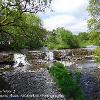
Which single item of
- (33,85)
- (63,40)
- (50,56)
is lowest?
(33,85)

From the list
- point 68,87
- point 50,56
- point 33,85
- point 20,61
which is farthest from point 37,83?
point 50,56

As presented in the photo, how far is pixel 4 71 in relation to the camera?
150 feet

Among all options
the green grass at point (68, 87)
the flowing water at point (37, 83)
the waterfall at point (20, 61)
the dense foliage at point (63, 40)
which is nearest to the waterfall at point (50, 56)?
the waterfall at point (20, 61)

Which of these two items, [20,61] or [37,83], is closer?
[37,83]

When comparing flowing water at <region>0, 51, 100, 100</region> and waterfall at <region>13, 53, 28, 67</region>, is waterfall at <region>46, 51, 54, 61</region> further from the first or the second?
flowing water at <region>0, 51, 100, 100</region>

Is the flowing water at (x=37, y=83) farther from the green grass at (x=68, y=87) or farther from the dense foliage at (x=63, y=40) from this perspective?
the dense foliage at (x=63, y=40)

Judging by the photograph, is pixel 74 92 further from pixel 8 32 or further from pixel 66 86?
pixel 8 32

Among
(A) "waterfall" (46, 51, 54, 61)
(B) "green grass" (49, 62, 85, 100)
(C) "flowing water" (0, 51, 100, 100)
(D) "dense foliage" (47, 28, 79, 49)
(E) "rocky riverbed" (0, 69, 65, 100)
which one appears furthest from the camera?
(D) "dense foliage" (47, 28, 79, 49)

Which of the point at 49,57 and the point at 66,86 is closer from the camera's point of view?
the point at 66,86

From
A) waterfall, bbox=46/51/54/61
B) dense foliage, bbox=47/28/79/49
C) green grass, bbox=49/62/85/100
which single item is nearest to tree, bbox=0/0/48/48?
green grass, bbox=49/62/85/100

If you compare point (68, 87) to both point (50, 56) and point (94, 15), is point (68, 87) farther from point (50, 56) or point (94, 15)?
→ point (50, 56)

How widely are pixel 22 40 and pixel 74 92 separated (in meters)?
5.27

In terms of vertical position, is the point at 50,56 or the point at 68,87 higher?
the point at 50,56

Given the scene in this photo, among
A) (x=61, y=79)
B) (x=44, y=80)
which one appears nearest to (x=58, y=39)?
(x=44, y=80)
